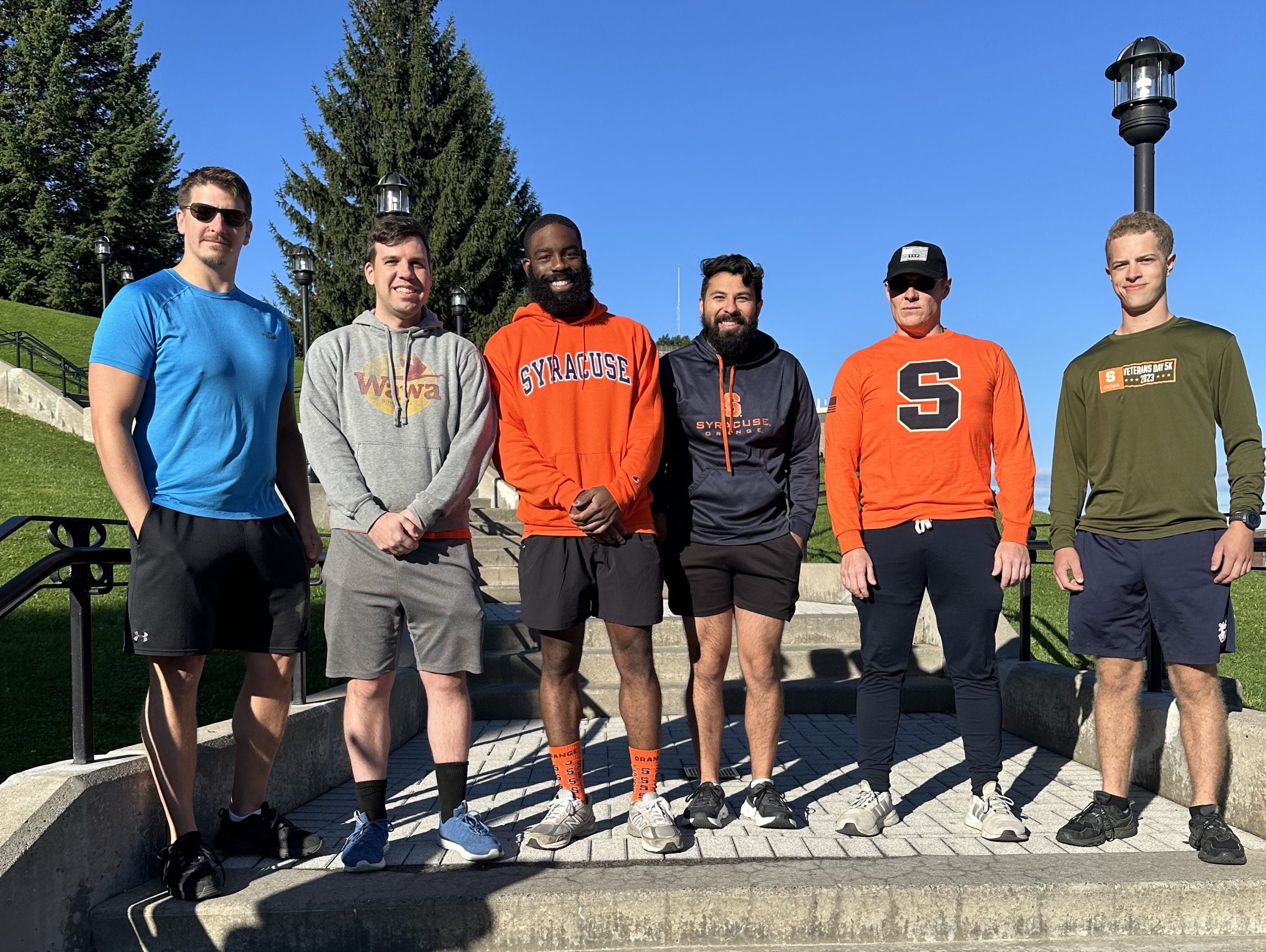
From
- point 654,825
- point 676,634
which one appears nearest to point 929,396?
point 654,825

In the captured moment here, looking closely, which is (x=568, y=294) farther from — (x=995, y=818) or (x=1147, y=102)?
(x=1147, y=102)

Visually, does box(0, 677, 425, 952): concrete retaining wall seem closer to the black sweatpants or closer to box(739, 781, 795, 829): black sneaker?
box(739, 781, 795, 829): black sneaker

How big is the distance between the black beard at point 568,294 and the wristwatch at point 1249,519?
2490 millimetres

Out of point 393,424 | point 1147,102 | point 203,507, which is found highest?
point 1147,102

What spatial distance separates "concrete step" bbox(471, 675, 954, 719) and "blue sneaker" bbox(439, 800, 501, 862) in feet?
9.16

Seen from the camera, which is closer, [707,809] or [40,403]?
[707,809]

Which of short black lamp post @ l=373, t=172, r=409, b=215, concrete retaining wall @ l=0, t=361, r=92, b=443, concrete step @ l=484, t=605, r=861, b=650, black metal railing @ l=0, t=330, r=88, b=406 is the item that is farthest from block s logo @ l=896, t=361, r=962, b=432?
black metal railing @ l=0, t=330, r=88, b=406

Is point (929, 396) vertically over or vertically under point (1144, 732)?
over

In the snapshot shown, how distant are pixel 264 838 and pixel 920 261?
3288mm

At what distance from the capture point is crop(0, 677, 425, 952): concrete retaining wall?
268 centimetres

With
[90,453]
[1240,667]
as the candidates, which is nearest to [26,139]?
[90,453]

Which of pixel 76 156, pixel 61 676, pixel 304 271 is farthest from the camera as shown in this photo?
pixel 76 156

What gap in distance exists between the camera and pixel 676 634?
720 cm

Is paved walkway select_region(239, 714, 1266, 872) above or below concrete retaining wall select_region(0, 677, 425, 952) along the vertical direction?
below
